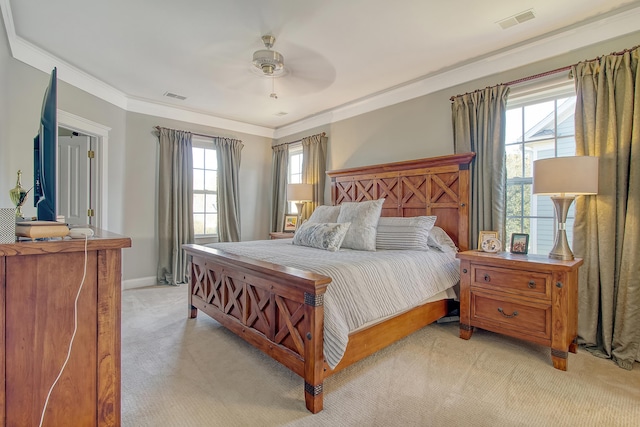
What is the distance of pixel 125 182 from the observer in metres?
4.20

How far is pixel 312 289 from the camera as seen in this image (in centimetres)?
166

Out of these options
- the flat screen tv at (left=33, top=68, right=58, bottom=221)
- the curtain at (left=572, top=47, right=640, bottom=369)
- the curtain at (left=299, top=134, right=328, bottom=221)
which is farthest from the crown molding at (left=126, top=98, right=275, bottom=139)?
the curtain at (left=572, top=47, right=640, bottom=369)

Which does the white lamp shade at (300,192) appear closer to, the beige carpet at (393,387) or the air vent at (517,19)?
the beige carpet at (393,387)

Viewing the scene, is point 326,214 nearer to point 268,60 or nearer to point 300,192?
point 300,192

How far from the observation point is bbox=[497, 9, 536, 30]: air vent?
91.4 inches

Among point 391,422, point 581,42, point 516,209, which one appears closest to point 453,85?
point 581,42

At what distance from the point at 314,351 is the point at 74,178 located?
13.2 feet

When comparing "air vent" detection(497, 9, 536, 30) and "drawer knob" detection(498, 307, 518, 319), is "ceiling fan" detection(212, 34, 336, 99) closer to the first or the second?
"air vent" detection(497, 9, 536, 30)

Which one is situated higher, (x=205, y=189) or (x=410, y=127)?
(x=410, y=127)

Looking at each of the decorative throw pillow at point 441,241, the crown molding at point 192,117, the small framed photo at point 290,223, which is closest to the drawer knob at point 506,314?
the decorative throw pillow at point 441,241

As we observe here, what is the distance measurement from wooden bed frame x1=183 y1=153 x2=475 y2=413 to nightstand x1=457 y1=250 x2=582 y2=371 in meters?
0.36

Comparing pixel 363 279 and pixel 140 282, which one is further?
pixel 140 282

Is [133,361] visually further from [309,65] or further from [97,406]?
[309,65]

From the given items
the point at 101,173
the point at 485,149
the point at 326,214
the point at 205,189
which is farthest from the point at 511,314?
the point at 101,173
